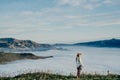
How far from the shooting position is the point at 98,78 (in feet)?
100

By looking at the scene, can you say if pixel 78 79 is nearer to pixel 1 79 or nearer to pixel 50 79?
pixel 50 79

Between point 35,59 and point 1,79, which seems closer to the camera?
point 1,79

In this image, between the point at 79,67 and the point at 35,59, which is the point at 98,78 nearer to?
the point at 79,67

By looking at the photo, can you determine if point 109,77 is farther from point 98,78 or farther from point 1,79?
point 1,79

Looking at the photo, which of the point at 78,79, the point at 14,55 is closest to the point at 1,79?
the point at 78,79

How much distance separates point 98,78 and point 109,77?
3.83 ft

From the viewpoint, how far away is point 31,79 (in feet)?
96.4

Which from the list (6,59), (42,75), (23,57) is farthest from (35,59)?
(42,75)

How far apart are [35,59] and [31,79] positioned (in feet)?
304

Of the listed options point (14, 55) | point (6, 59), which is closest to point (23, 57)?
point (14, 55)

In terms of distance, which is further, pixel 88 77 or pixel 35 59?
pixel 35 59

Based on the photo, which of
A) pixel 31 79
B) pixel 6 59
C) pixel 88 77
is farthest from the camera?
pixel 6 59

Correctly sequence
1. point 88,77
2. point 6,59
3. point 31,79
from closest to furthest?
point 31,79, point 88,77, point 6,59

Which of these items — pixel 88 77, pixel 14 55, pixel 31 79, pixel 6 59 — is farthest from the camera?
pixel 14 55
